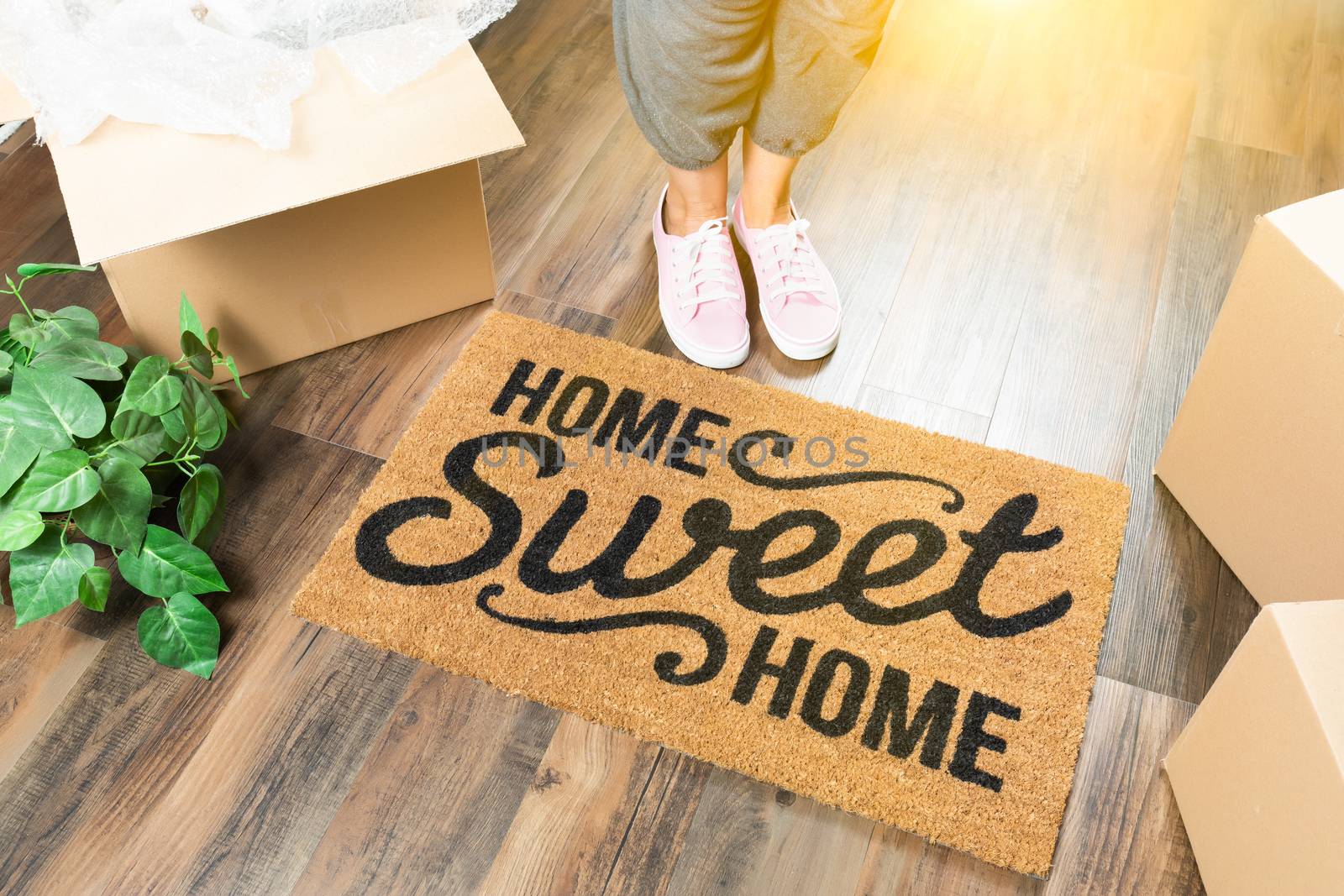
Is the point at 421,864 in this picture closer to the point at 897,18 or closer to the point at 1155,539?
the point at 1155,539

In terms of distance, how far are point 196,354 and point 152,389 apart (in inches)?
3.7

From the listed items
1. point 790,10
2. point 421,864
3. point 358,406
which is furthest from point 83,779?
point 790,10

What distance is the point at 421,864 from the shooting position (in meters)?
0.92

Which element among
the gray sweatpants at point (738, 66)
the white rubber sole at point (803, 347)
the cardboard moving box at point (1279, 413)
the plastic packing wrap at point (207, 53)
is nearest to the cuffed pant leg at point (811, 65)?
the gray sweatpants at point (738, 66)

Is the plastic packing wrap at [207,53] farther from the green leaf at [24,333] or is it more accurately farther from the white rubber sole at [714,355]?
the white rubber sole at [714,355]

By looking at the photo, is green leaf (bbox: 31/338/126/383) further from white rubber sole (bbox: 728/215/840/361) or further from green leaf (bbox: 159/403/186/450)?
white rubber sole (bbox: 728/215/840/361)

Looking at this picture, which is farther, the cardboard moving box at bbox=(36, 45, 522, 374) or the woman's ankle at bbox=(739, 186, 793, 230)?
the woman's ankle at bbox=(739, 186, 793, 230)

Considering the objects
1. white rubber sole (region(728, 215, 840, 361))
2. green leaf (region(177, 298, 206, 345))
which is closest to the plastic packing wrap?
green leaf (region(177, 298, 206, 345))

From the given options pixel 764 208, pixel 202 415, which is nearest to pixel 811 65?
pixel 764 208

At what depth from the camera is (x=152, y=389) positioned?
39.6 inches

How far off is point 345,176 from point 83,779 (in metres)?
0.64

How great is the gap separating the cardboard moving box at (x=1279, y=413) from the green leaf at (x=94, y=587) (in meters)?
1.13

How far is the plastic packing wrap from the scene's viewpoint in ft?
3.37

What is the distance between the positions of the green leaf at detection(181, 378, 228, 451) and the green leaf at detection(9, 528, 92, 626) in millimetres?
152
